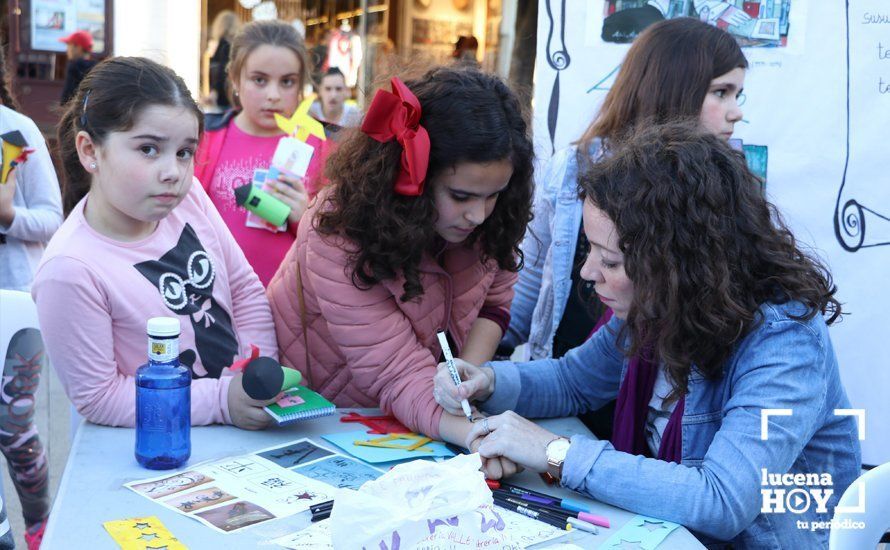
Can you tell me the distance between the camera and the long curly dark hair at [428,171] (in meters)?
1.75

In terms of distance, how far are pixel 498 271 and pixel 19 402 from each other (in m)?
1.27

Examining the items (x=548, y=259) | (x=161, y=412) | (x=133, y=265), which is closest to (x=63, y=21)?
(x=548, y=259)

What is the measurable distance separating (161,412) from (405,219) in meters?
0.59

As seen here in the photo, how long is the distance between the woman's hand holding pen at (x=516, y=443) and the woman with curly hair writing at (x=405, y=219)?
5.3 inches

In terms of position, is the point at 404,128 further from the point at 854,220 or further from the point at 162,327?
the point at 854,220

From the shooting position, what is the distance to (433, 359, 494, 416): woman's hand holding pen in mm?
1705

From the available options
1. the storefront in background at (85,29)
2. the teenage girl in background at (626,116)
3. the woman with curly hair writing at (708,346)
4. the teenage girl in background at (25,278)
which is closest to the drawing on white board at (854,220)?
the teenage girl in background at (626,116)

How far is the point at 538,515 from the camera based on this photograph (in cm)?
142

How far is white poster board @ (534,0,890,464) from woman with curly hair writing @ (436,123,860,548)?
4.58ft

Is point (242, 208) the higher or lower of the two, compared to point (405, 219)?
lower

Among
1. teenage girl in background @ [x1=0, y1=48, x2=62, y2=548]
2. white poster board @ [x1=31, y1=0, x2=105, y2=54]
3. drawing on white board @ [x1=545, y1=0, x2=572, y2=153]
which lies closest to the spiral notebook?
teenage girl in background @ [x1=0, y1=48, x2=62, y2=548]

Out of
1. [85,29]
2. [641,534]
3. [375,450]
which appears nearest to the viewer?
[641,534]

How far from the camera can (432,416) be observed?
1.73 meters

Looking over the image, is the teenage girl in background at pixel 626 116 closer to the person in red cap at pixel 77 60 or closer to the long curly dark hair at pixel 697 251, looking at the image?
the long curly dark hair at pixel 697 251
